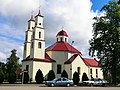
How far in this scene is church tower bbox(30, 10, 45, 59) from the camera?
62.3 meters

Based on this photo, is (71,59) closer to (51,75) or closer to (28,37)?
(51,75)

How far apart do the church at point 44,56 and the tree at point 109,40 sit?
505 inches

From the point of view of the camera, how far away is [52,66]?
212ft

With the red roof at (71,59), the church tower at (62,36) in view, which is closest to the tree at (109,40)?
the red roof at (71,59)

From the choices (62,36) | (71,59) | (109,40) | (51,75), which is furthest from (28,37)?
(109,40)

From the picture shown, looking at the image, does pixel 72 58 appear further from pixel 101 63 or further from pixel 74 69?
pixel 101 63

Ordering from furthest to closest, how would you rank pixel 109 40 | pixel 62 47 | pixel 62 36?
pixel 62 36 → pixel 62 47 → pixel 109 40

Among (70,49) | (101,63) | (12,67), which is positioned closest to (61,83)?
(101,63)

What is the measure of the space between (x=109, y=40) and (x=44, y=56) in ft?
64.4

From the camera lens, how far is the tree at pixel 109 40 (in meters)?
50.8

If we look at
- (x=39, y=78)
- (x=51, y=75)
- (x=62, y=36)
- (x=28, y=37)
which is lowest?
(x=39, y=78)

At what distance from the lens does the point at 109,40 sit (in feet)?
169

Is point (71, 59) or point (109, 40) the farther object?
point (71, 59)

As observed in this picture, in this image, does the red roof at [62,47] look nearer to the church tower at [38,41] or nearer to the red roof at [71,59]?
the red roof at [71,59]
